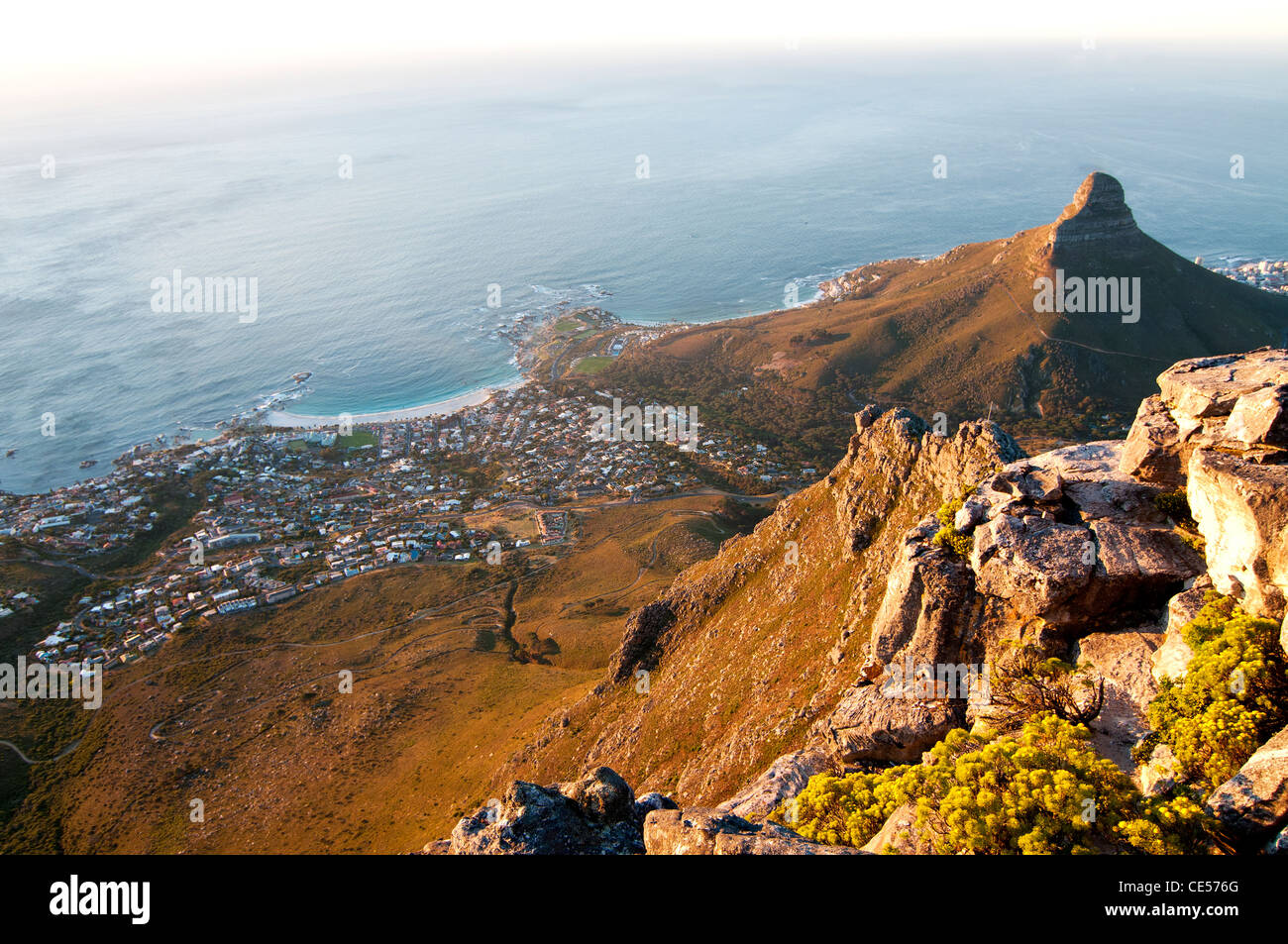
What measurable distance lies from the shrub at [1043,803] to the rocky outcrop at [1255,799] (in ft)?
1.51

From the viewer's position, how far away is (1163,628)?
21594 mm

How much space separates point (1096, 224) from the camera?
404 feet

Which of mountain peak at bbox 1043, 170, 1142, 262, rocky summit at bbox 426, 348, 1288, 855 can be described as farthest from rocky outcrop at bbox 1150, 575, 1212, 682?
mountain peak at bbox 1043, 170, 1142, 262

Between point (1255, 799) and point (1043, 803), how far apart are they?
401 centimetres

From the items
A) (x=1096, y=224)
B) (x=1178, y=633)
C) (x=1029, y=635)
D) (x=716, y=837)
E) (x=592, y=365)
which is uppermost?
(x=1096, y=224)

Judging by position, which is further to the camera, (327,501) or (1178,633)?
(327,501)

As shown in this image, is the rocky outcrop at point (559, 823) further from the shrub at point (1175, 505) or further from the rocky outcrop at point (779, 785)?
Result: the shrub at point (1175, 505)

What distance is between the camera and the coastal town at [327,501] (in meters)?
78.2

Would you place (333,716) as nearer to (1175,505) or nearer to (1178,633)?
(1178,633)

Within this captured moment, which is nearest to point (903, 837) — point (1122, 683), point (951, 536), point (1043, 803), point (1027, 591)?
point (1043, 803)

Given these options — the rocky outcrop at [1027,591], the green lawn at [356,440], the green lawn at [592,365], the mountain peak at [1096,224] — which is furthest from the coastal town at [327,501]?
the mountain peak at [1096,224]

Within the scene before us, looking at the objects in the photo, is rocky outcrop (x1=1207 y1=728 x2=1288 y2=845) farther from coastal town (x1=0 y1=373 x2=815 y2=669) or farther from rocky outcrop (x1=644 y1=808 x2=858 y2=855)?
coastal town (x1=0 y1=373 x2=815 y2=669)

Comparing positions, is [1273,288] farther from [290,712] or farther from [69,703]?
[69,703]
